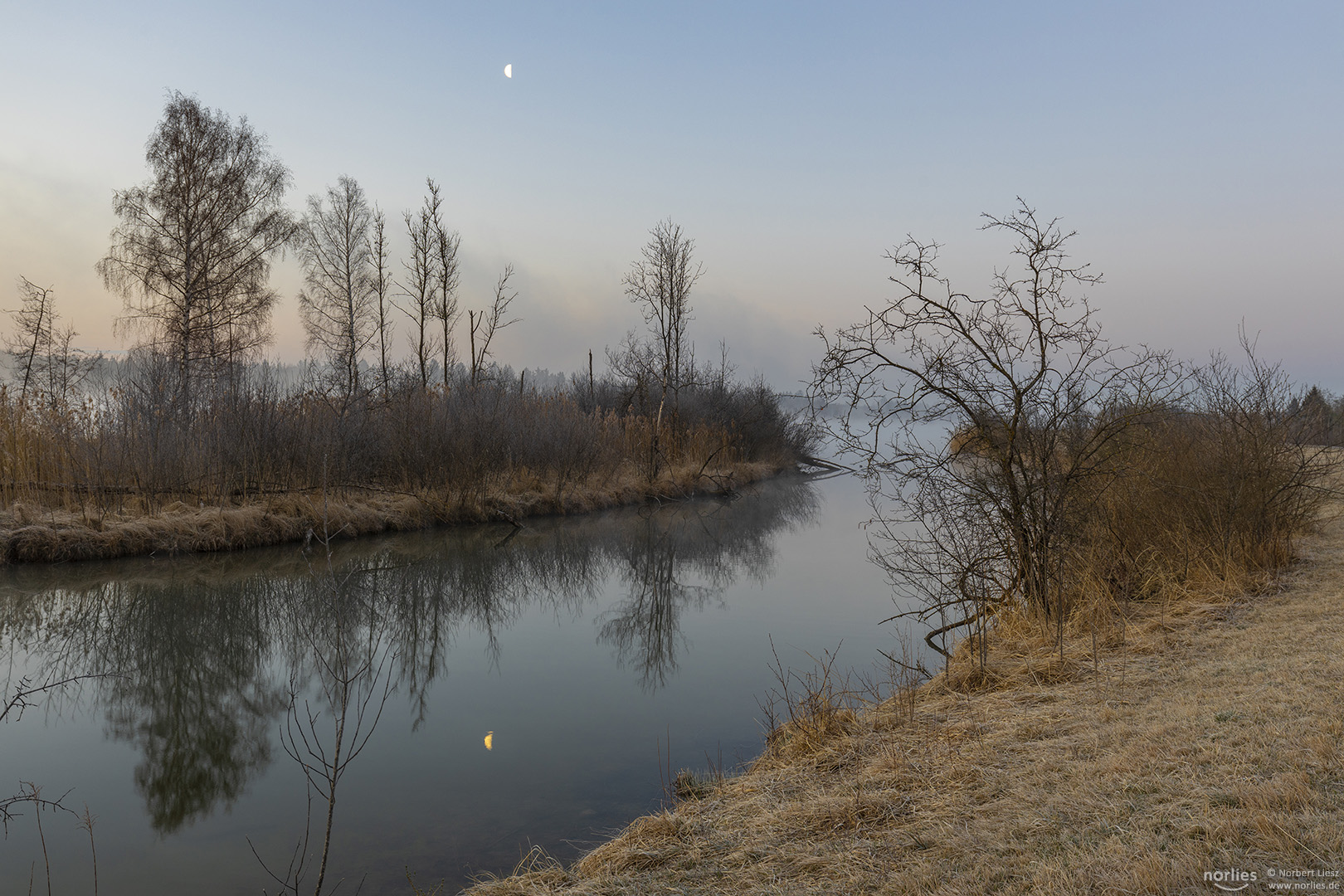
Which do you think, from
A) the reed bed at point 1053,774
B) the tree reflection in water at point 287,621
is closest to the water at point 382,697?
the tree reflection in water at point 287,621

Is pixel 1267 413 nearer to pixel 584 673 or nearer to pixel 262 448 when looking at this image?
pixel 584 673

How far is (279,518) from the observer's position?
527 inches

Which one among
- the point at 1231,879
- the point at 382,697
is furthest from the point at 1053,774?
the point at 382,697

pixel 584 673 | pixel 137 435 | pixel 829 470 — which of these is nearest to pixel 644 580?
pixel 584 673

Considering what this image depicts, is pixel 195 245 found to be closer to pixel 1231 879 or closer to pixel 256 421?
pixel 256 421

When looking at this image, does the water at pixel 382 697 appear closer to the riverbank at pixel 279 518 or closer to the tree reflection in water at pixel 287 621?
the tree reflection in water at pixel 287 621

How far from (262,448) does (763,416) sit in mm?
21419

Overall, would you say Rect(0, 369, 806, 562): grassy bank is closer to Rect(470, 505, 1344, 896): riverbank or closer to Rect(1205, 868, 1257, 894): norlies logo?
Rect(470, 505, 1344, 896): riverbank

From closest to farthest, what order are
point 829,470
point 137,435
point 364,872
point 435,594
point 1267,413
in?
point 364,872 → point 1267,413 → point 435,594 → point 137,435 → point 829,470

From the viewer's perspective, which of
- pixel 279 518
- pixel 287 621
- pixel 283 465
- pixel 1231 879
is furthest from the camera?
pixel 283 465

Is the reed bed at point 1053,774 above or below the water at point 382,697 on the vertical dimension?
above

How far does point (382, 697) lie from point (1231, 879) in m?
6.17

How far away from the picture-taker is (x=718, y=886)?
3.11 meters

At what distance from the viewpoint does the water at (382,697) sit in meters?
4.31
